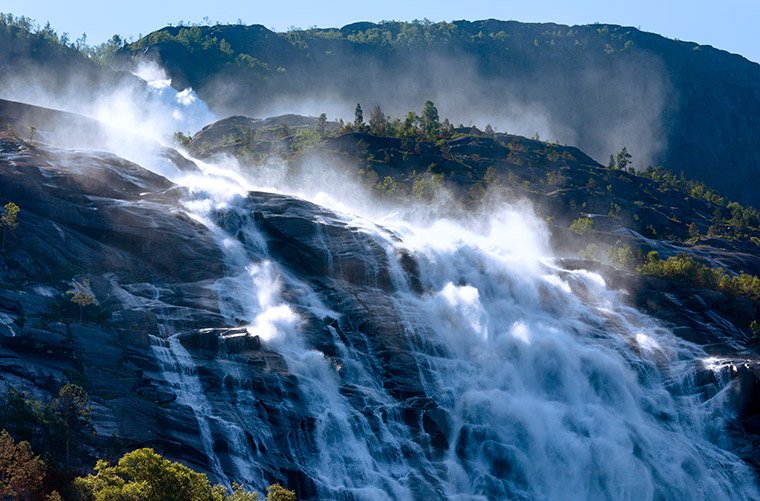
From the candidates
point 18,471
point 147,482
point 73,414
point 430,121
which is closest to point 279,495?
point 147,482

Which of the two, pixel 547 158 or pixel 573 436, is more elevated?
pixel 547 158

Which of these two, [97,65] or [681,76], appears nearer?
[97,65]

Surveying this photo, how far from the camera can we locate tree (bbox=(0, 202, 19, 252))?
5325cm

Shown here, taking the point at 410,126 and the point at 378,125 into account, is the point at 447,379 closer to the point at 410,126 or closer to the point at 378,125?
the point at 378,125

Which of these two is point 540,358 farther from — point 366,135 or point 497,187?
point 366,135

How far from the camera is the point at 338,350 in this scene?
53.7 m

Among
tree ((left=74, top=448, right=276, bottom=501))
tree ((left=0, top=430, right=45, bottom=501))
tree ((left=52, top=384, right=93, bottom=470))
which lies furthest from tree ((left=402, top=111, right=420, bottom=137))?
tree ((left=0, top=430, right=45, bottom=501))

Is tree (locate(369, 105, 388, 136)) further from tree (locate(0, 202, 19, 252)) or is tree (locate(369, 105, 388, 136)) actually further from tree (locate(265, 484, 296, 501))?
tree (locate(265, 484, 296, 501))

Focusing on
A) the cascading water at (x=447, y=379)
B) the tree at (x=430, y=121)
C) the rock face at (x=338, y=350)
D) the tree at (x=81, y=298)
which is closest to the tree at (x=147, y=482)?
the rock face at (x=338, y=350)

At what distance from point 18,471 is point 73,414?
5.42 metres

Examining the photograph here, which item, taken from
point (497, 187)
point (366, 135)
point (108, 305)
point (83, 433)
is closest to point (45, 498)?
point (83, 433)

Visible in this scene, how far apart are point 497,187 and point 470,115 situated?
98243 millimetres

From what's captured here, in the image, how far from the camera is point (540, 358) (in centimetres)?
5897

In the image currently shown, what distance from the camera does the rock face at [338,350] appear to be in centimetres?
4456
